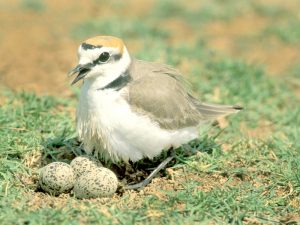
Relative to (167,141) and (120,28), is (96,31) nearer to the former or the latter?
(120,28)

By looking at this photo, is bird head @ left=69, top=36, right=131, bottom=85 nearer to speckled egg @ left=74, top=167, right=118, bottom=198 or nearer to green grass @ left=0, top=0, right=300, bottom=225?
speckled egg @ left=74, top=167, right=118, bottom=198

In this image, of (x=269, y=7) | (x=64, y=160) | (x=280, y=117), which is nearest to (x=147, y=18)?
(x=269, y=7)

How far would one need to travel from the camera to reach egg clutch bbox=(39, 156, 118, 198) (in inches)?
205

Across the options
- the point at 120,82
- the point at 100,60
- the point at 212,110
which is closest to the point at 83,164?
the point at 120,82

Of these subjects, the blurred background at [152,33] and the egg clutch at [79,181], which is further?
the blurred background at [152,33]

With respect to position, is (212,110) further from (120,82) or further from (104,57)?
(104,57)

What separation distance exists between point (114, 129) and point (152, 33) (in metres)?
4.56

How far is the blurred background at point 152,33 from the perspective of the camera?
8.15m

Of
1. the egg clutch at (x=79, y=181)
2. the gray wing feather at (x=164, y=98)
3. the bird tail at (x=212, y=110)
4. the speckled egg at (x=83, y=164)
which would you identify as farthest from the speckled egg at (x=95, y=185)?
the bird tail at (x=212, y=110)

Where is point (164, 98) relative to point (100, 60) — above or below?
below

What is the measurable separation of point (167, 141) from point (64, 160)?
977 millimetres

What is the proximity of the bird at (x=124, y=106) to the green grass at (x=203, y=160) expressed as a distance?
1.16ft

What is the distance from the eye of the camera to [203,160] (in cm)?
597

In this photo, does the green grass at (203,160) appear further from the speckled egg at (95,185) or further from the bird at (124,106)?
the bird at (124,106)
